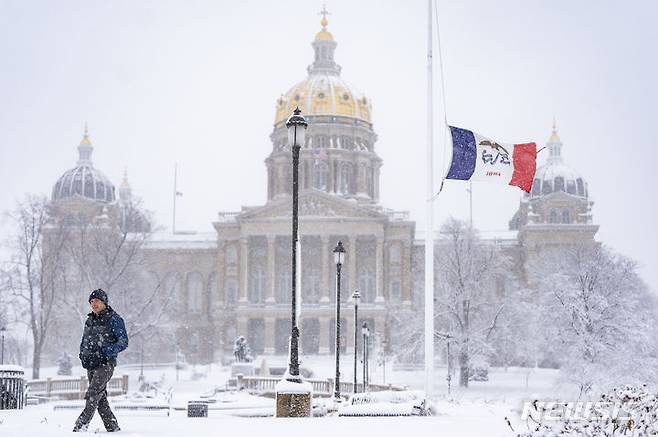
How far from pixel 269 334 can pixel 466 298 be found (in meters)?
27.9

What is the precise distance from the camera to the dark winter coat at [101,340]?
13.1 meters

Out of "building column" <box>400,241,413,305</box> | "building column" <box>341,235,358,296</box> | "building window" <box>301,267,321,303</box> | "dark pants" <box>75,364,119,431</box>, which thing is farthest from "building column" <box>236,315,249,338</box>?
"dark pants" <box>75,364,119,431</box>

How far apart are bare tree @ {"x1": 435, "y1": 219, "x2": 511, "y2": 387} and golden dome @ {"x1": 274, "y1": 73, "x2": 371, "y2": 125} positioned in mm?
32011

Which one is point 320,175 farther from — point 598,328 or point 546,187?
point 598,328

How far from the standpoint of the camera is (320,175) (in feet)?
331

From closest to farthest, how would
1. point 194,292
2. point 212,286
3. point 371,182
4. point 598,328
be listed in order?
1. point 598,328
2. point 212,286
3. point 194,292
4. point 371,182

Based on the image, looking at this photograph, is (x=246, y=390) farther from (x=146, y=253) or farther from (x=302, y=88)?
(x=302, y=88)

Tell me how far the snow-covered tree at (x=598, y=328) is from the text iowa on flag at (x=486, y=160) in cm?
2873

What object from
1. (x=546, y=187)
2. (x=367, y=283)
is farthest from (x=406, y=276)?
(x=546, y=187)

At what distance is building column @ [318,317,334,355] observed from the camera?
3310 inches

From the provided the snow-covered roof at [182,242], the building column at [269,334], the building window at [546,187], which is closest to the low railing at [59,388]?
the building column at [269,334]

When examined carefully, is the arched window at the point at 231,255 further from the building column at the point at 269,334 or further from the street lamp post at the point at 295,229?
the street lamp post at the point at 295,229

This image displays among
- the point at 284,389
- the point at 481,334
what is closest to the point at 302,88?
the point at 481,334

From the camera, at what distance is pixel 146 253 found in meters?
97.6
